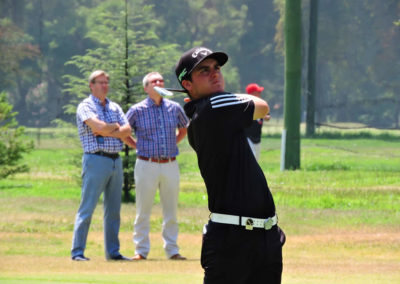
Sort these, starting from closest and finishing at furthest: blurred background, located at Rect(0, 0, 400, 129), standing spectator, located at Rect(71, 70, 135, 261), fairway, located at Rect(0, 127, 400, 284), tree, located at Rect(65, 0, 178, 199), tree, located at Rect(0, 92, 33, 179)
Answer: fairway, located at Rect(0, 127, 400, 284), standing spectator, located at Rect(71, 70, 135, 261), tree, located at Rect(65, 0, 178, 199), tree, located at Rect(0, 92, 33, 179), blurred background, located at Rect(0, 0, 400, 129)

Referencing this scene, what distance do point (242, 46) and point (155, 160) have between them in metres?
64.0

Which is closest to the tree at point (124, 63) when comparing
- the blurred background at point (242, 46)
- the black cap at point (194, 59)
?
the black cap at point (194, 59)

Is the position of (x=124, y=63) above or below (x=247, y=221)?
above

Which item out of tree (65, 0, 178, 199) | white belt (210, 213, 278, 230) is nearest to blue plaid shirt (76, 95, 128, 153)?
white belt (210, 213, 278, 230)

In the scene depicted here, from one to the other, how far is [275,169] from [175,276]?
1798 cm

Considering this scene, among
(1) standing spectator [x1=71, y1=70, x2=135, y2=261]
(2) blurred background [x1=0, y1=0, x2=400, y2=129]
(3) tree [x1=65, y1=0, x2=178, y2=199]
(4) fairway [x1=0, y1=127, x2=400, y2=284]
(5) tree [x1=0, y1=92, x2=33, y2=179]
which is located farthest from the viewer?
(2) blurred background [x1=0, y1=0, x2=400, y2=129]

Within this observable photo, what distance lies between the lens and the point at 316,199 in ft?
57.3

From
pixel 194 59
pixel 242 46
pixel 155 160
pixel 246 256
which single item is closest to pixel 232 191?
pixel 246 256

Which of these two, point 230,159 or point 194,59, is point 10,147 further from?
point 230,159

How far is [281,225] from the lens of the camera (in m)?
14.4

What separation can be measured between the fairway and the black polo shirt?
11.7 ft

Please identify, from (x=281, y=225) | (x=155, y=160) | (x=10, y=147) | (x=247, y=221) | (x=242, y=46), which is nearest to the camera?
(x=247, y=221)

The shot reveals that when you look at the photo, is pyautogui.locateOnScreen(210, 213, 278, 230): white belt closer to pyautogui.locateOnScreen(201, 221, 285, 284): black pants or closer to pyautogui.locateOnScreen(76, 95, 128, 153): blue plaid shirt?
pyautogui.locateOnScreen(201, 221, 285, 284): black pants

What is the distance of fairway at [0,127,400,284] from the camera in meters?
8.99
